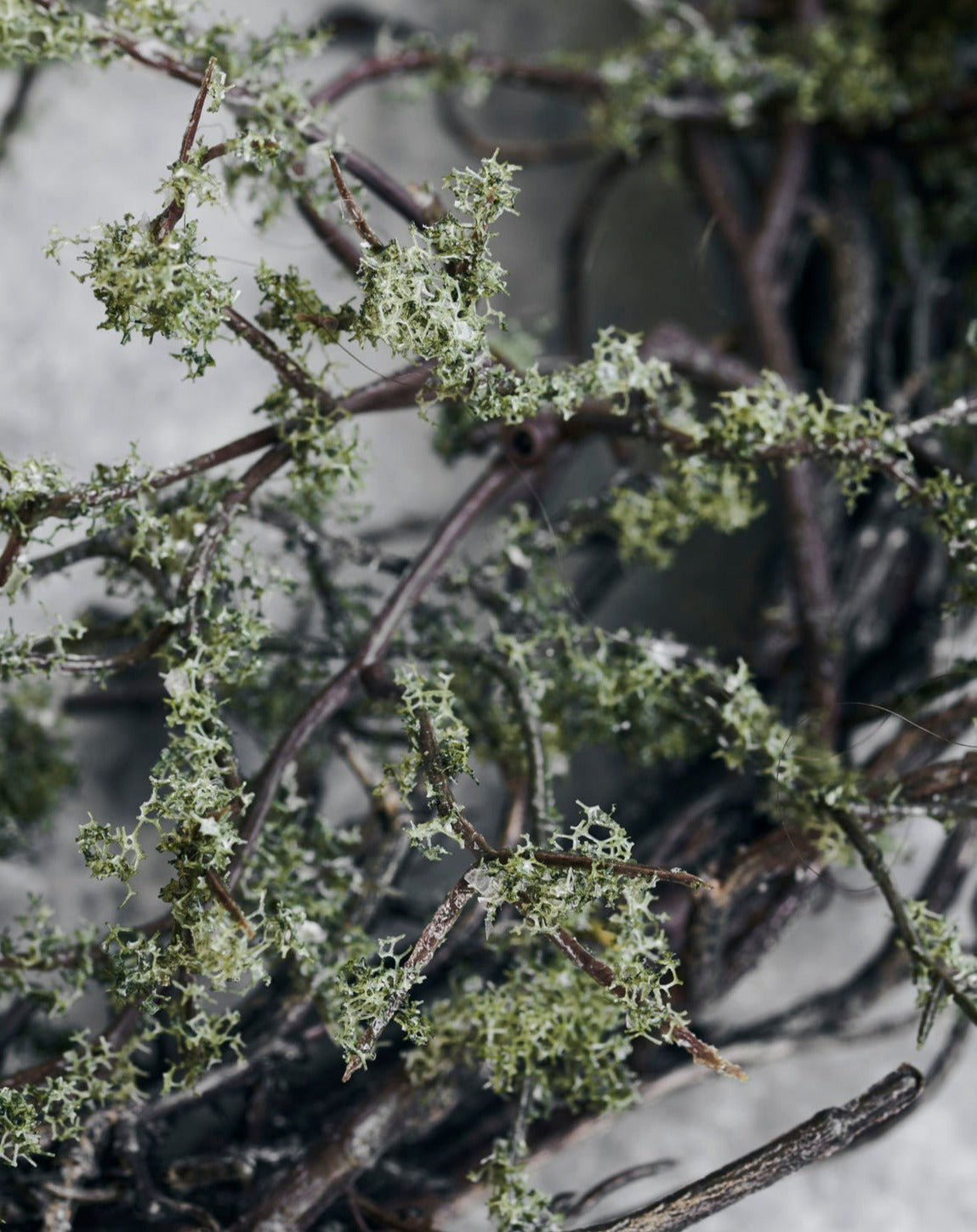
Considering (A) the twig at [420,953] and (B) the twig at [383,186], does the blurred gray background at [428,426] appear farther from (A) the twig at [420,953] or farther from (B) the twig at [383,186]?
(A) the twig at [420,953]

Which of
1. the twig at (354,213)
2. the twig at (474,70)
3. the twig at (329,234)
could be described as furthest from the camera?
the twig at (474,70)

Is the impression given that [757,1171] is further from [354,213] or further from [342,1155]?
[354,213]

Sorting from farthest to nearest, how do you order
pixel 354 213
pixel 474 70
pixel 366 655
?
pixel 474 70
pixel 366 655
pixel 354 213

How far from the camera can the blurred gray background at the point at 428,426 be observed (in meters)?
0.52

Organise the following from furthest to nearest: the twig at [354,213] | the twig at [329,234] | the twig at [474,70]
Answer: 1. the twig at [474,70]
2. the twig at [329,234]
3. the twig at [354,213]

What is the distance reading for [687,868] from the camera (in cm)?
44

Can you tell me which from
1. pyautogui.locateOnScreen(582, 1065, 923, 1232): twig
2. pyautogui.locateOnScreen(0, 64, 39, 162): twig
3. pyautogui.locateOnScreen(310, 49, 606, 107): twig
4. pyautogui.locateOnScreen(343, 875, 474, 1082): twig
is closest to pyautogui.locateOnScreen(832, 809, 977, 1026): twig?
pyautogui.locateOnScreen(582, 1065, 923, 1232): twig

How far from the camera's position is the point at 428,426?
22.5 inches

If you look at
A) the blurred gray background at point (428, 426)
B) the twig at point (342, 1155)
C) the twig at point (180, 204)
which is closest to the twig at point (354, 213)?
the twig at point (180, 204)

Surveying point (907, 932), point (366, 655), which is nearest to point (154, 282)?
point (366, 655)

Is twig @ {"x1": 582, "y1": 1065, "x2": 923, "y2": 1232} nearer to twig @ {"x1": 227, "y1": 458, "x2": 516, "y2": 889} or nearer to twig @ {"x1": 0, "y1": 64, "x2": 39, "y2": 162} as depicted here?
twig @ {"x1": 227, "y1": 458, "x2": 516, "y2": 889}

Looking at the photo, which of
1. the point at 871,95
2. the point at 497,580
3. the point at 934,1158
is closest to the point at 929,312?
the point at 871,95

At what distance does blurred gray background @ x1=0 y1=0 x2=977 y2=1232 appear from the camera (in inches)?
20.3

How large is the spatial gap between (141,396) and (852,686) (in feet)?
1.17
